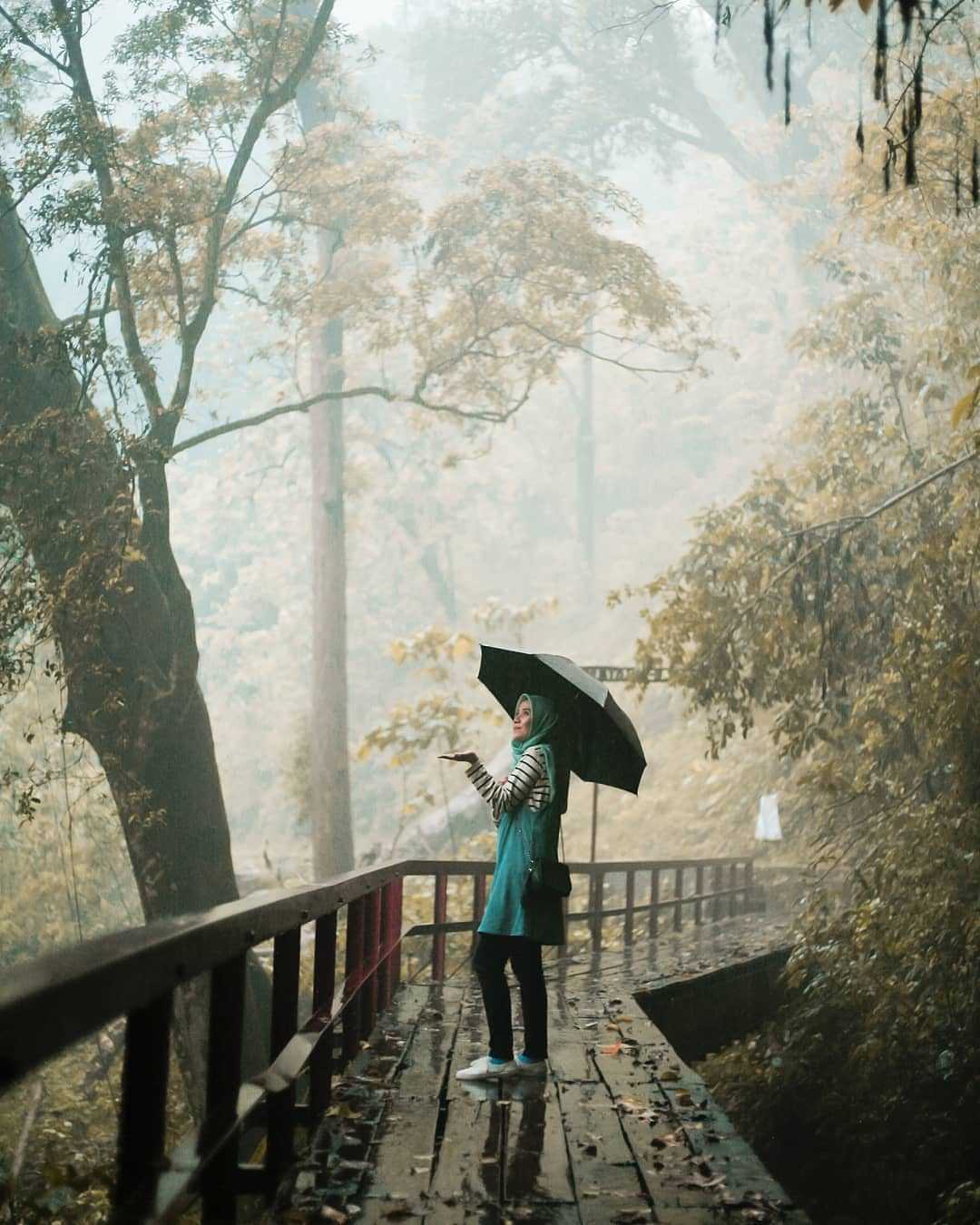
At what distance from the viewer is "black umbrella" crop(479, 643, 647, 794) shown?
6082 mm

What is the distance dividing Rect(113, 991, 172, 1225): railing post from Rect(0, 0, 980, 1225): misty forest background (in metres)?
1.13

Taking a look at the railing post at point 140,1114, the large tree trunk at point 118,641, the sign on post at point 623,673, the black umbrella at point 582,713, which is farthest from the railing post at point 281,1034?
the sign on post at point 623,673

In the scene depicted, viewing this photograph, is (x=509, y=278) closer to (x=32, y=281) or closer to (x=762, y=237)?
(x=32, y=281)

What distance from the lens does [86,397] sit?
12023 millimetres

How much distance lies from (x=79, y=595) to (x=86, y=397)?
87.6 inches

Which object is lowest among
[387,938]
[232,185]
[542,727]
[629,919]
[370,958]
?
[629,919]

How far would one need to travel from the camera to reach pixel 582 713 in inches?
244

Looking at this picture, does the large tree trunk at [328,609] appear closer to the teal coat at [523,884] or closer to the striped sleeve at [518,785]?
the teal coat at [523,884]

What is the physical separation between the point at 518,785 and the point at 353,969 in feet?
3.64

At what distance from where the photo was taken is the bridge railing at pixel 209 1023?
5.47ft

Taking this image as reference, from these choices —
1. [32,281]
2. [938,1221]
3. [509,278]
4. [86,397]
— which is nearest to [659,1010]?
[938,1221]

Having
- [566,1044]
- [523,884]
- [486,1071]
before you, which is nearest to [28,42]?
[523,884]

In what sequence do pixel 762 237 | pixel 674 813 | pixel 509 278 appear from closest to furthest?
pixel 509 278 → pixel 674 813 → pixel 762 237

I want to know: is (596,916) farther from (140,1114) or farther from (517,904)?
(140,1114)
